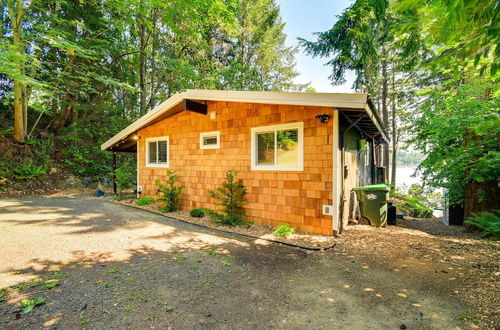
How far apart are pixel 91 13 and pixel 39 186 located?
9.75m

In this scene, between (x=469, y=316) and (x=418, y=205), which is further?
(x=418, y=205)

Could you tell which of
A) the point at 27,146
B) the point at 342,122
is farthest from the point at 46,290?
the point at 27,146

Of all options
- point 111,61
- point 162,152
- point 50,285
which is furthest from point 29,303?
point 111,61

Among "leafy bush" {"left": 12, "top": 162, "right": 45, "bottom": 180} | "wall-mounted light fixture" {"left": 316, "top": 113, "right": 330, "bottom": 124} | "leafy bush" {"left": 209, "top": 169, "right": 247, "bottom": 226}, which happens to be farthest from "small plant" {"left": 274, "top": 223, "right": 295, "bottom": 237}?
"leafy bush" {"left": 12, "top": 162, "right": 45, "bottom": 180}

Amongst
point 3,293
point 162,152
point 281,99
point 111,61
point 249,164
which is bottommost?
point 3,293

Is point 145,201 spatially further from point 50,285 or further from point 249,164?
point 50,285

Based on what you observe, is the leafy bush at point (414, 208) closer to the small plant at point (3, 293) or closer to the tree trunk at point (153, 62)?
the small plant at point (3, 293)

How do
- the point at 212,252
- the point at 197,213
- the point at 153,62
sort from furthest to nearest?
1. the point at 153,62
2. the point at 197,213
3. the point at 212,252

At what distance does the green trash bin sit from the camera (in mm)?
5699

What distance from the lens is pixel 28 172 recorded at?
9.93 m

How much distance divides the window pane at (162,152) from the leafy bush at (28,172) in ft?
21.0

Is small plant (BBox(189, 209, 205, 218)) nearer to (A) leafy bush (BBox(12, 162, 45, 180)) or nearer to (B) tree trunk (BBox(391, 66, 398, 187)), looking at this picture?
(A) leafy bush (BBox(12, 162, 45, 180))

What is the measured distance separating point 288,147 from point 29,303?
480cm

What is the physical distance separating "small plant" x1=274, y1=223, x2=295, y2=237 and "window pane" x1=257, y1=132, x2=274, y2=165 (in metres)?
1.56
